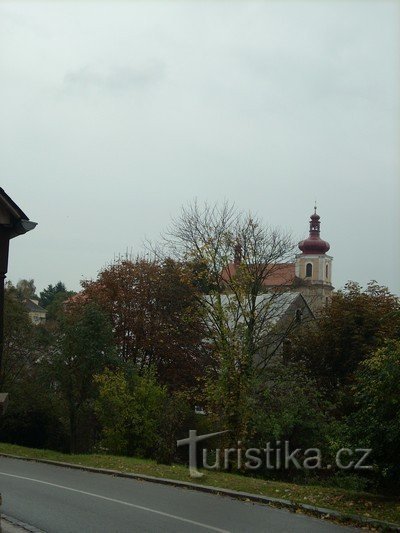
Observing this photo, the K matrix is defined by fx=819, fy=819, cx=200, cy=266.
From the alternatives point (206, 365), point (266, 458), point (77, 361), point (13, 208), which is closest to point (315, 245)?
point (206, 365)

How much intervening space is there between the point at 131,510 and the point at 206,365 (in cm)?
3092

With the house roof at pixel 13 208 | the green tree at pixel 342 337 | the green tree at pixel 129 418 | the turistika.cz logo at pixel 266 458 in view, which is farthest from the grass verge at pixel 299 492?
the green tree at pixel 342 337

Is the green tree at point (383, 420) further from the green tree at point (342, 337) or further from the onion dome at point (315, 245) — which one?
the onion dome at point (315, 245)

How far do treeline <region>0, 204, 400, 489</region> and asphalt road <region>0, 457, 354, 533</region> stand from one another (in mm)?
2609

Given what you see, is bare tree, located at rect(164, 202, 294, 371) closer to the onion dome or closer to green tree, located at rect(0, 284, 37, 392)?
green tree, located at rect(0, 284, 37, 392)

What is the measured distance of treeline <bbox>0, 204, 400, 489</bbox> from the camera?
811 inches

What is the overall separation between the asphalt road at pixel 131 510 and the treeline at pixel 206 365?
103 inches

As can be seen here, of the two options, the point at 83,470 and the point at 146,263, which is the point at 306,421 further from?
the point at 146,263

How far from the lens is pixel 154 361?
45531 millimetres

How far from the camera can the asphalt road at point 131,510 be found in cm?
1167

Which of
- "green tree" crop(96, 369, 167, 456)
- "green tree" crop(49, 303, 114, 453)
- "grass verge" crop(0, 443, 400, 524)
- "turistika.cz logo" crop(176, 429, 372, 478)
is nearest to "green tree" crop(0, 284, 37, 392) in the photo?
"green tree" crop(49, 303, 114, 453)

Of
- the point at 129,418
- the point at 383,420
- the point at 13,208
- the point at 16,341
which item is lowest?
the point at 129,418

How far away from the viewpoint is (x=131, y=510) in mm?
13180

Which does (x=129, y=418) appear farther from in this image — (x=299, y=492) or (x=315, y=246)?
(x=315, y=246)
